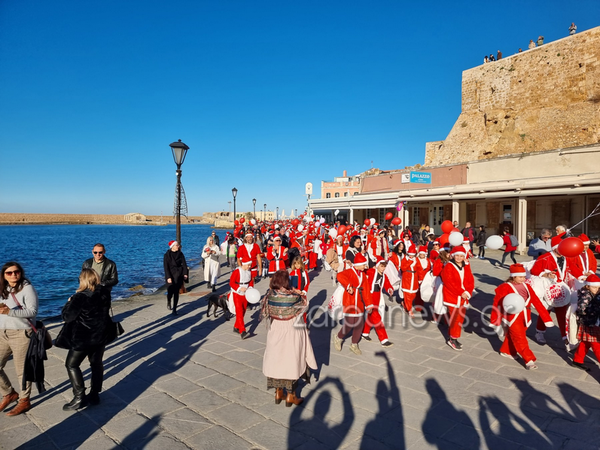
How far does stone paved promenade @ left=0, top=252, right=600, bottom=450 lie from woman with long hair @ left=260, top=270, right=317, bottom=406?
272 millimetres

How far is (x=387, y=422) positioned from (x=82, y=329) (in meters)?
3.42

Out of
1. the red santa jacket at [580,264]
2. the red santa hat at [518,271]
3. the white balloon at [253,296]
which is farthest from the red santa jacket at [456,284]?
the white balloon at [253,296]

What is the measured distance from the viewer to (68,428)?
3629mm

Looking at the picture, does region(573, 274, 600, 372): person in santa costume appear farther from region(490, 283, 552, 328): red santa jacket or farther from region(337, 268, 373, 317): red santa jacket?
region(337, 268, 373, 317): red santa jacket

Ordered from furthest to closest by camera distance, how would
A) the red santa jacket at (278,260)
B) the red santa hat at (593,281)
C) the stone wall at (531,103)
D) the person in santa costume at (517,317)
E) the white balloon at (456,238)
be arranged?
the stone wall at (531,103) → the red santa jacket at (278,260) → the white balloon at (456,238) → the person in santa costume at (517,317) → the red santa hat at (593,281)

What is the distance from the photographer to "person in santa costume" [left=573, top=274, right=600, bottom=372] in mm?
4648

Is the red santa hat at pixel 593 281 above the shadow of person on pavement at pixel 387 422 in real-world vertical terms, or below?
above

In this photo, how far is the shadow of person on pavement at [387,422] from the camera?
11.1 ft

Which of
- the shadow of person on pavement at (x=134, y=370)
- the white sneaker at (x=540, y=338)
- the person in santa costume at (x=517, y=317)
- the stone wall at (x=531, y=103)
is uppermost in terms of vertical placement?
the stone wall at (x=531, y=103)

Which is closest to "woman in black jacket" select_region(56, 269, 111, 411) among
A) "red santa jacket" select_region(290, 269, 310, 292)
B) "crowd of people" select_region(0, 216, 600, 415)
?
"crowd of people" select_region(0, 216, 600, 415)

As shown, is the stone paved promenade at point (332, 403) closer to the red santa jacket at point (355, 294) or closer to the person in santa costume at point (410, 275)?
the red santa jacket at point (355, 294)

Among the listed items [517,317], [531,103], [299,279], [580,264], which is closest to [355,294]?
[299,279]

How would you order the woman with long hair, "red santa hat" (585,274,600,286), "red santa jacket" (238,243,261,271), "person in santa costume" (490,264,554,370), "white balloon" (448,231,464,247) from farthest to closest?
1. "white balloon" (448,231,464,247)
2. "red santa jacket" (238,243,261,271)
3. "person in santa costume" (490,264,554,370)
4. "red santa hat" (585,274,600,286)
5. the woman with long hair

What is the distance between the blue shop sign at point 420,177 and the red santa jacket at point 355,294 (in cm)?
2179
